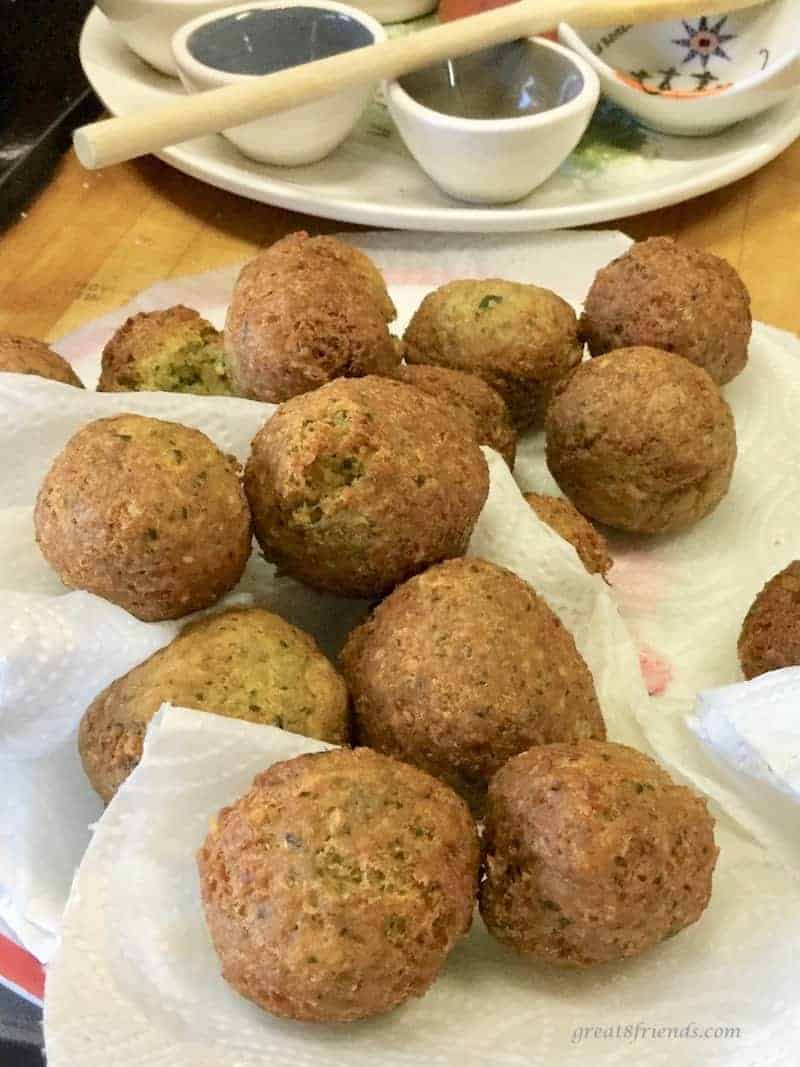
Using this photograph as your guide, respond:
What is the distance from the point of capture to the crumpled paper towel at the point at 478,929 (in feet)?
2.18

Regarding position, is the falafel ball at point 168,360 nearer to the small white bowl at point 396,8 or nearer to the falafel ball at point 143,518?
the falafel ball at point 143,518

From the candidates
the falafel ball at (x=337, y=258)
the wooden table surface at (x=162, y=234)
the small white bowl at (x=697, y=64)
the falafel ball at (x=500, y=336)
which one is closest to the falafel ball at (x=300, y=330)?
the falafel ball at (x=337, y=258)

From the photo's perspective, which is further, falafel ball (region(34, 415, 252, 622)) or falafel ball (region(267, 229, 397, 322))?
falafel ball (region(267, 229, 397, 322))

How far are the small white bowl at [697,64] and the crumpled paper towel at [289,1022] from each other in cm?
127

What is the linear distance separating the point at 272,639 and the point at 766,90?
1.26 m

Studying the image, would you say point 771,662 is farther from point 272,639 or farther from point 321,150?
point 321,150

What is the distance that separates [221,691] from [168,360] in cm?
43

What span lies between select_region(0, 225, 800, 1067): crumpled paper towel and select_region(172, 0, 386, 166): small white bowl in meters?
0.65

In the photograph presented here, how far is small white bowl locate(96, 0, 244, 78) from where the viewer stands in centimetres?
173

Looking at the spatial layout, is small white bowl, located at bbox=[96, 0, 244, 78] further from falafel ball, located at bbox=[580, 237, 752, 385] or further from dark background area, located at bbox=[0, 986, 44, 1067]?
dark background area, located at bbox=[0, 986, 44, 1067]

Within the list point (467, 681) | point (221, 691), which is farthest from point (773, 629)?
point (221, 691)

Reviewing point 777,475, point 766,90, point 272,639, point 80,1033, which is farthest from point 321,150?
point 80,1033

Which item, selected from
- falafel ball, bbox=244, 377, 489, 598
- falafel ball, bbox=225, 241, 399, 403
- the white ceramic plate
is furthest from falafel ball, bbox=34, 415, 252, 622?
the white ceramic plate

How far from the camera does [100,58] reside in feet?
6.00
